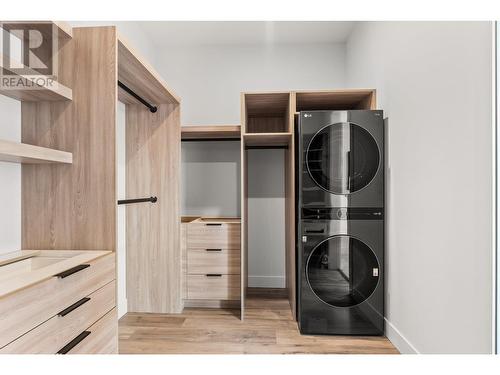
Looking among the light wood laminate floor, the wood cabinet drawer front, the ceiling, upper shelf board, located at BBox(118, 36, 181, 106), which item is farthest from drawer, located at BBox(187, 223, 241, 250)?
the ceiling

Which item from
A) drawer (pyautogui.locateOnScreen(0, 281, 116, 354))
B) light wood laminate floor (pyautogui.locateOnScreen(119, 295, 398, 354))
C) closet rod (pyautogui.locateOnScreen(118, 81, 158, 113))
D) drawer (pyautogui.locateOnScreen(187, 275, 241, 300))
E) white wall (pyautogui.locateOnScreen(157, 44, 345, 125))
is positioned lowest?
light wood laminate floor (pyautogui.locateOnScreen(119, 295, 398, 354))

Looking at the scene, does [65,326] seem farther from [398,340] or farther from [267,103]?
[267,103]

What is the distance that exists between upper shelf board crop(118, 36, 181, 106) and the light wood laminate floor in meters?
1.78

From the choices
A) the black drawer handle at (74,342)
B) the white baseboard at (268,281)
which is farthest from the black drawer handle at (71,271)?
the white baseboard at (268,281)

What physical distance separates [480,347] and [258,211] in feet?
7.48

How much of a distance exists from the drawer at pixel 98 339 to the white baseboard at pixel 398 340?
1659mm

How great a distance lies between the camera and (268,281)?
3.37 metres

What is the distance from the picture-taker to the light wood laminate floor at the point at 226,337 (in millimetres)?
2115

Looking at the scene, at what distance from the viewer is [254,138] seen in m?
2.71

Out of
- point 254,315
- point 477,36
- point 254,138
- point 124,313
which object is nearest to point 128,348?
point 124,313

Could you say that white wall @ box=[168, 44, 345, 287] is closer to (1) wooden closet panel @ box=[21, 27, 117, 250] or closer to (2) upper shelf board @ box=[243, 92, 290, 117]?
(2) upper shelf board @ box=[243, 92, 290, 117]

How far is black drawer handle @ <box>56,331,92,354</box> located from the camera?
1.16 meters
